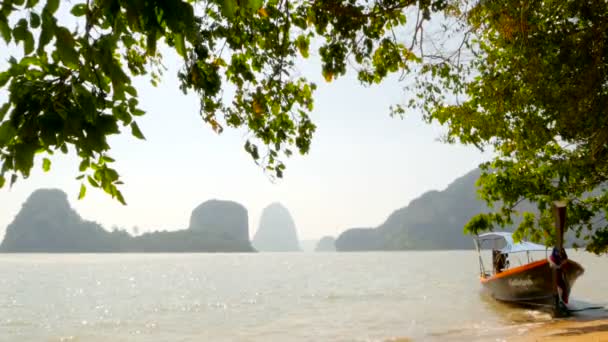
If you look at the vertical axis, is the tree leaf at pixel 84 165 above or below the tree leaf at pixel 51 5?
below

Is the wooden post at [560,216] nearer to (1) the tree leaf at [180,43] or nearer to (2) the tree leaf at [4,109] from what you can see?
(1) the tree leaf at [180,43]

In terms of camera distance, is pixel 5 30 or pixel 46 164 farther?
pixel 46 164

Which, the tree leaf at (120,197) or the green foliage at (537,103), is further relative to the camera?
the green foliage at (537,103)

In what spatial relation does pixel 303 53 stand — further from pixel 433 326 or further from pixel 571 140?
pixel 433 326

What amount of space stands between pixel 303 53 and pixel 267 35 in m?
0.41

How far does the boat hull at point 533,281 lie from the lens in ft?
58.7

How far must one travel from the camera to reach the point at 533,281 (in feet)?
61.2

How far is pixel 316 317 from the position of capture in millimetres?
23672

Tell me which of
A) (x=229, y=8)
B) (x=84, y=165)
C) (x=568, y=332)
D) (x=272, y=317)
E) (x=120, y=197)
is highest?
(x=229, y=8)

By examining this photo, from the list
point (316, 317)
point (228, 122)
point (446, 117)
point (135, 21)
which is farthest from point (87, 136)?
point (316, 317)

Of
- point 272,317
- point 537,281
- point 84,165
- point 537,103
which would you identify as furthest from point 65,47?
point 272,317

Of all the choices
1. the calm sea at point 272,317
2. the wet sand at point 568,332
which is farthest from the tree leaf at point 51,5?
the calm sea at point 272,317

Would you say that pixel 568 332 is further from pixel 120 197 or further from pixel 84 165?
pixel 84 165

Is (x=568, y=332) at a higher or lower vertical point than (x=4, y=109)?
lower
